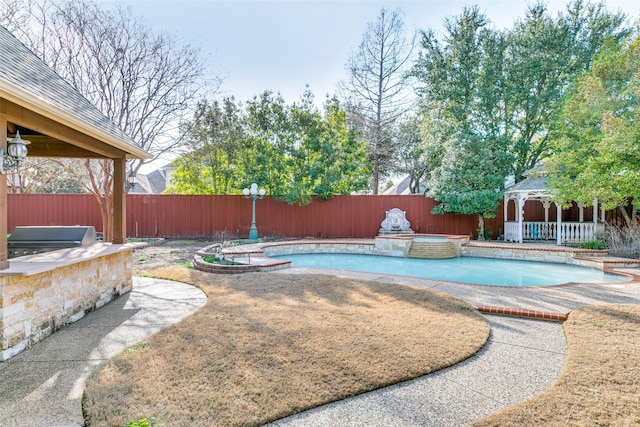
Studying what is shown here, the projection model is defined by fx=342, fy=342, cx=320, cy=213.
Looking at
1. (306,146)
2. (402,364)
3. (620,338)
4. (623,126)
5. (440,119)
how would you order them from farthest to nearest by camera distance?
(440,119) → (306,146) → (623,126) → (620,338) → (402,364)

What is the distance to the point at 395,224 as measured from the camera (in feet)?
49.1

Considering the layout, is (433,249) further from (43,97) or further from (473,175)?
(43,97)

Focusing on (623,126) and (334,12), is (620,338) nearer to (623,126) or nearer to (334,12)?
(623,126)

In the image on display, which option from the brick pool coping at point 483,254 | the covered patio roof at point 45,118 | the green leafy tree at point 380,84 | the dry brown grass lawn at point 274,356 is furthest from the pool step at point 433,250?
the covered patio roof at point 45,118

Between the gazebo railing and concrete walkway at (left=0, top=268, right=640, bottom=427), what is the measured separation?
8.83m

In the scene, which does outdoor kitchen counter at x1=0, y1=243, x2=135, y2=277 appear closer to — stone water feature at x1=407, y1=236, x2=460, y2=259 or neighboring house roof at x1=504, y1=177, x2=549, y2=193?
stone water feature at x1=407, y1=236, x2=460, y2=259

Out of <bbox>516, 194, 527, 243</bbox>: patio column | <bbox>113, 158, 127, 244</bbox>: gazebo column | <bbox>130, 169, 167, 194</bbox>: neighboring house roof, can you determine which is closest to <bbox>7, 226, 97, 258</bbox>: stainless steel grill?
<bbox>113, 158, 127, 244</bbox>: gazebo column

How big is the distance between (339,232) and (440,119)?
281 inches

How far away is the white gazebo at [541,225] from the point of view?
480 inches

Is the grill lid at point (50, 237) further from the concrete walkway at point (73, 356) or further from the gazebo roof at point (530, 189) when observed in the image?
the gazebo roof at point (530, 189)

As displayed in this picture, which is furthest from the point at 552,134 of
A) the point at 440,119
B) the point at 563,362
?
the point at 563,362

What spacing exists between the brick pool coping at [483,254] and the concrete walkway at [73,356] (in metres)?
2.64

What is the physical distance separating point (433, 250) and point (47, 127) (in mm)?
10954

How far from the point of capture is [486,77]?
14.4 meters
